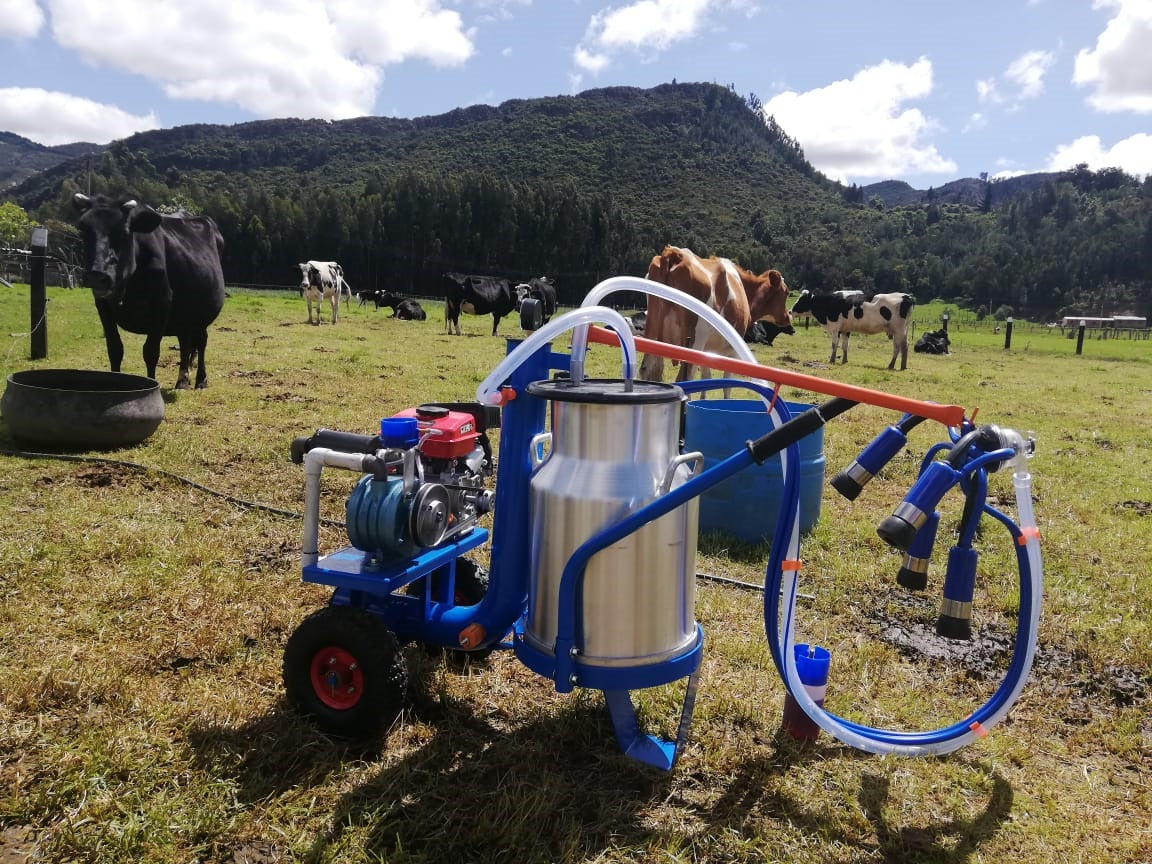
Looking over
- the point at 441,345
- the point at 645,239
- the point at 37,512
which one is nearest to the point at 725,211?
the point at 645,239

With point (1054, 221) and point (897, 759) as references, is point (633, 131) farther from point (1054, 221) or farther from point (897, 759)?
point (897, 759)

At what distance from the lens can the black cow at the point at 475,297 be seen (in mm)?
23234

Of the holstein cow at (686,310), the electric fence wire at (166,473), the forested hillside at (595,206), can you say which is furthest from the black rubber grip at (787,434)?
the forested hillside at (595,206)

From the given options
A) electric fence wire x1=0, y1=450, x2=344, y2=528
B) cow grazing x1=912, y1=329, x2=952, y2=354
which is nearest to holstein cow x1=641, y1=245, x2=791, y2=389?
electric fence wire x1=0, y1=450, x2=344, y2=528

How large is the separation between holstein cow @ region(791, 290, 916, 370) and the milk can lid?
16.8 meters

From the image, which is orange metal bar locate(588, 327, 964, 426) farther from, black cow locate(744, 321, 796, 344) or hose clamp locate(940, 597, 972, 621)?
black cow locate(744, 321, 796, 344)

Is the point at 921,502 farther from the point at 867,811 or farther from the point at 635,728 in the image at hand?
the point at 635,728

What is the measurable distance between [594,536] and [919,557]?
91cm

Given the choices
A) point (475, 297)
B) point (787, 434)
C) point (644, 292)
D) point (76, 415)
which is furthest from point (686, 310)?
point (475, 297)

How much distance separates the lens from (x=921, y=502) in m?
1.94

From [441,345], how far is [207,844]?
15.5 m

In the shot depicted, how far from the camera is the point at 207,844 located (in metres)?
2.03

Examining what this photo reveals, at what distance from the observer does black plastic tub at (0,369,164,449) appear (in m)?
5.52

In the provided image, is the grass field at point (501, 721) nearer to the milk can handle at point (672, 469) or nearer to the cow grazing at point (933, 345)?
the milk can handle at point (672, 469)
